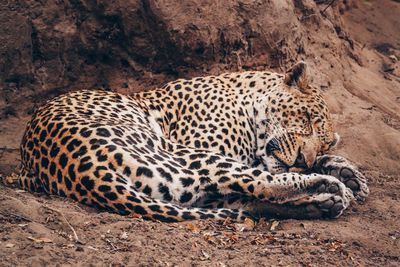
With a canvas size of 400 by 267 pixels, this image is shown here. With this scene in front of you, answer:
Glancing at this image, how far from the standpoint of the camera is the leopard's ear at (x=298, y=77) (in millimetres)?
8469

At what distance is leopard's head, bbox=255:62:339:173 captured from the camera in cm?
812

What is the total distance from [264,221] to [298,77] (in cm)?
218

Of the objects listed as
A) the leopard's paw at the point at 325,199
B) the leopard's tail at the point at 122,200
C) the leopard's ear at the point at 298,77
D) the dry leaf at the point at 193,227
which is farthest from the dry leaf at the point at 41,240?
the leopard's ear at the point at 298,77

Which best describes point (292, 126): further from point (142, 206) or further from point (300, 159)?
point (142, 206)

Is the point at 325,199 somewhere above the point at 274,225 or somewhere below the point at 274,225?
above

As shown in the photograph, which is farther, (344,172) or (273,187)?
(344,172)

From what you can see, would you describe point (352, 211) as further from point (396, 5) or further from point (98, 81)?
point (396, 5)

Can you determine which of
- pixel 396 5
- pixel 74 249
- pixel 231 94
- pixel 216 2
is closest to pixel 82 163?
pixel 74 249

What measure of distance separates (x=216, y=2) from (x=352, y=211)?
346 cm

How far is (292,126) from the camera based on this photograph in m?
8.21

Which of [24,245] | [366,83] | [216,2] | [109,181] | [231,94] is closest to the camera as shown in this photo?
[24,245]

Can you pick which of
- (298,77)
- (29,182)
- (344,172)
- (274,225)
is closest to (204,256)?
(274,225)

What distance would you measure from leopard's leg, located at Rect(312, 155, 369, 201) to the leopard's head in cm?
14

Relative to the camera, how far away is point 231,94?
340 inches
